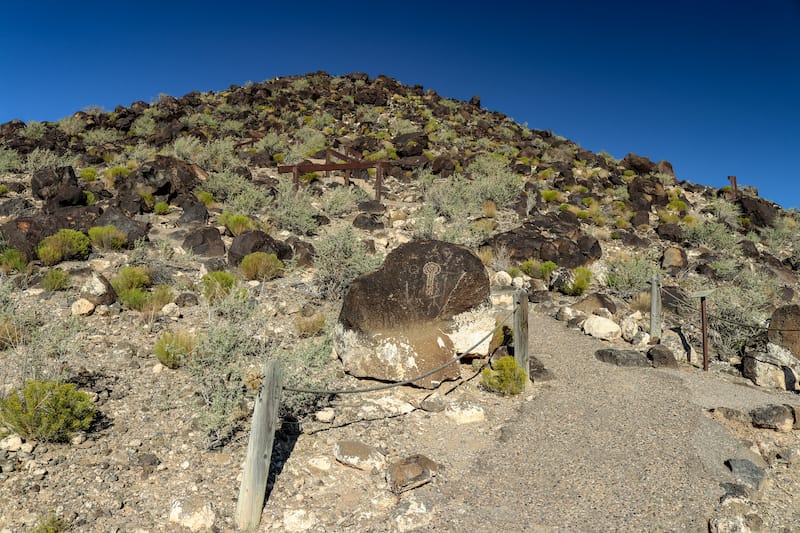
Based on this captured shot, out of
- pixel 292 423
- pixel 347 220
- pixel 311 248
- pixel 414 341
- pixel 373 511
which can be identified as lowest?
pixel 373 511

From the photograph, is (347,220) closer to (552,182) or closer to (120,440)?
(120,440)

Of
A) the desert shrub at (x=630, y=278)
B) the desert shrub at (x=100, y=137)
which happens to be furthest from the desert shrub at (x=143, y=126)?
the desert shrub at (x=630, y=278)

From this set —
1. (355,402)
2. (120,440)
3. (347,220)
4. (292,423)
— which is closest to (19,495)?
(120,440)

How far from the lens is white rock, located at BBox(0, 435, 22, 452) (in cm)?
391

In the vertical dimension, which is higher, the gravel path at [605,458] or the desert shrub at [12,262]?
the desert shrub at [12,262]

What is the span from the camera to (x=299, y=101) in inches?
1500

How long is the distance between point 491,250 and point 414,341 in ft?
23.4

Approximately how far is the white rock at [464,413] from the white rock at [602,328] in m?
3.84

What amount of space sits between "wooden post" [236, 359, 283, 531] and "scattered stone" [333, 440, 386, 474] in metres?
0.96

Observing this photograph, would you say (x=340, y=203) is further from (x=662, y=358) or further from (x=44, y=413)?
(x=44, y=413)

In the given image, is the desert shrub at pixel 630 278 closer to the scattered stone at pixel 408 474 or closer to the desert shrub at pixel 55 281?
the scattered stone at pixel 408 474

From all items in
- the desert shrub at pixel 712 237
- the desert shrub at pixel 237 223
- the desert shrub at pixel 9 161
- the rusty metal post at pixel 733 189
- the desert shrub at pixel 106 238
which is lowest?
the desert shrub at pixel 106 238

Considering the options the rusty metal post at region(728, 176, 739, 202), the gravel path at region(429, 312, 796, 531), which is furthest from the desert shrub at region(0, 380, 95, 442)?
the rusty metal post at region(728, 176, 739, 202)

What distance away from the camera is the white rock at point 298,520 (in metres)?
3.46
